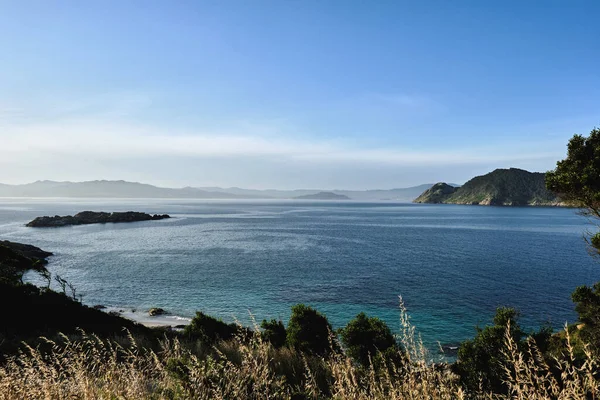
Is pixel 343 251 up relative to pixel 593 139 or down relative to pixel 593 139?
down

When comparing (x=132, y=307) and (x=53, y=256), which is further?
(x=53, y=256)

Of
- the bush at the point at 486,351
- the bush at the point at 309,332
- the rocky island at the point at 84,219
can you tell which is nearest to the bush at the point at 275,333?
the bush at the point at 309,332

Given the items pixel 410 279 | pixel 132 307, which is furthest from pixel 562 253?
pixel 132 307

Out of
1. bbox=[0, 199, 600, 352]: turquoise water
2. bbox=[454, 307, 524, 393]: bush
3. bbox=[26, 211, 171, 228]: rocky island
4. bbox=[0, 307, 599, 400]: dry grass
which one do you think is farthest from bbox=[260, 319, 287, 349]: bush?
bbox=[26, 211, 171, 228]: rocky island

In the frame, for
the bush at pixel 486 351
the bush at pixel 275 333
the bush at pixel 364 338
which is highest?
the bush at pixel 486 351

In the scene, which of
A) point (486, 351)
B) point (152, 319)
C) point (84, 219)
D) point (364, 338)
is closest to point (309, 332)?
point (364, 338)

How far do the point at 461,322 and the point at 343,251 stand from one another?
47831 millimetres

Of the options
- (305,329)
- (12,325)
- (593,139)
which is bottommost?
(305,329)

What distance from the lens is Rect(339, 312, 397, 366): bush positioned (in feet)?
89.1

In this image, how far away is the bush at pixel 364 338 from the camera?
27.2 meters

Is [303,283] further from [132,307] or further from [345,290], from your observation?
[132,307]

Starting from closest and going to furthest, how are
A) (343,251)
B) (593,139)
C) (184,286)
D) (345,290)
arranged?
(593,139) < (345,290) < (184,286) < (343,251)

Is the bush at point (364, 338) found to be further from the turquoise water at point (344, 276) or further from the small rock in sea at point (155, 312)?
the small rock in sea at point (155, 312)

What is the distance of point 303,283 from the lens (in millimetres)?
58719
